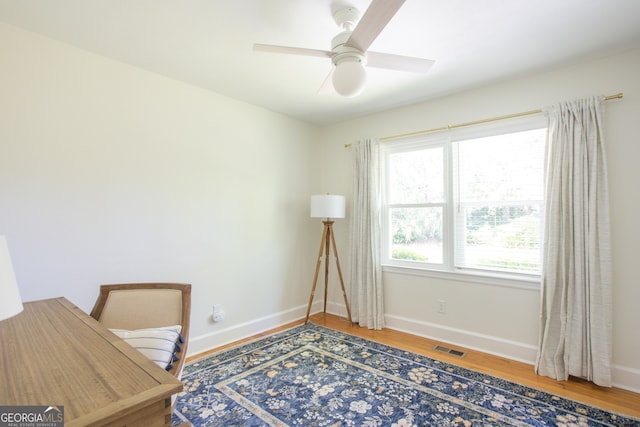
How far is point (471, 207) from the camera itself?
3131 millimetres

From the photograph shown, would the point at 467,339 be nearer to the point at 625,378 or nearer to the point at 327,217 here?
the point at 625,378

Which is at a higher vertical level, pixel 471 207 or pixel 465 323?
pixel 471 207

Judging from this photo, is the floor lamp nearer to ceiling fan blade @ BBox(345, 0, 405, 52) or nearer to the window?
the window

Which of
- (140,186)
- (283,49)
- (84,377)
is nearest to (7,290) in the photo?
(84,377)

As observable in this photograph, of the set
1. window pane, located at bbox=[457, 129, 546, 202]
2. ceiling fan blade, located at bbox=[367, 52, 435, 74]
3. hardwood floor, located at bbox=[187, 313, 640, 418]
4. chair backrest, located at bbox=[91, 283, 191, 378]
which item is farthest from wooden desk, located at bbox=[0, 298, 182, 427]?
window pane, located at bbox=[457, 129, 546, 202]

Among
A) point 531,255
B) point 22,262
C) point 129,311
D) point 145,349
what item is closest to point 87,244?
point 22,262

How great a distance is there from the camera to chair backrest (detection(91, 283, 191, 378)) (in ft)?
6.16

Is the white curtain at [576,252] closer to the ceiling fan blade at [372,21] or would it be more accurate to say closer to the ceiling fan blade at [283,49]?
the ceiling fan blade at [372,21]

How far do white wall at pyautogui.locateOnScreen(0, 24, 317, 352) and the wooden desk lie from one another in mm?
1127

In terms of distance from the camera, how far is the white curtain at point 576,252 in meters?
2.34

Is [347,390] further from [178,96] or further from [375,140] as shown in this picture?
[178,96]

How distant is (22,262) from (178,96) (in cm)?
171

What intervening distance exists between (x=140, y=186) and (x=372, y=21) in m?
2.16

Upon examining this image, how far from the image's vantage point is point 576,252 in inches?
96.0
